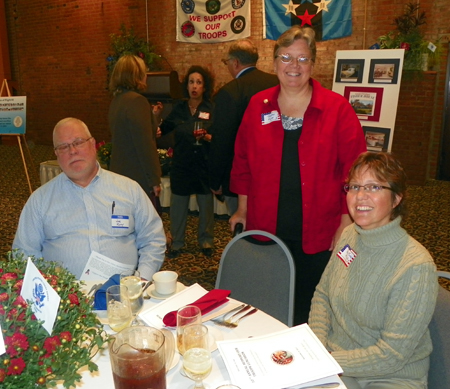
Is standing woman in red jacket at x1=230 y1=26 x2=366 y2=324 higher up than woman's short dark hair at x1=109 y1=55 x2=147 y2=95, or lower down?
lower down

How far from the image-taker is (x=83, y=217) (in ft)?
6.95

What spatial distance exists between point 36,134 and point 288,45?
35.3 ft

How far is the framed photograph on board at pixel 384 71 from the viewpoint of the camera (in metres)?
4.10

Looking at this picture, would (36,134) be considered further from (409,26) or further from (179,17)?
(409,26)

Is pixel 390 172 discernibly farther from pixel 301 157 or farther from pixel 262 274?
pixel 262 274

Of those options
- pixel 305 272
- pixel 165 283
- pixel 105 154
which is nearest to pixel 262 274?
pixel 305 272

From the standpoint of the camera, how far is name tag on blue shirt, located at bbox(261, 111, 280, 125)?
2226mm

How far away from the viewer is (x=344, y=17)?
668 cm

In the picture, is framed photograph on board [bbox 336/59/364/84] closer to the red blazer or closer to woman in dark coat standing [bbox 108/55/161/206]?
woman in dark coat standing [bbox 108/55/161/206]

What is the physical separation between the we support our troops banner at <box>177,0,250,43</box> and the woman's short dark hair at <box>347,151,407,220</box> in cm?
656

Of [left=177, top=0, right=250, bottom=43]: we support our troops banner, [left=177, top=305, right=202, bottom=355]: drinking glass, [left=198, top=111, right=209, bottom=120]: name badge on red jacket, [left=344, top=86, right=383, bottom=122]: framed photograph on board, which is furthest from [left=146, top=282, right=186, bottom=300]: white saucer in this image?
[left=177, top=0, right=250, bottom=43]: we support our troops banner

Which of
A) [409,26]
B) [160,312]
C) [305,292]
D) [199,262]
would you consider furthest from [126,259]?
[409,26]

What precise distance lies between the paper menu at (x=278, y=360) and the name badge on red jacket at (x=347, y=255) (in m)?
0.42

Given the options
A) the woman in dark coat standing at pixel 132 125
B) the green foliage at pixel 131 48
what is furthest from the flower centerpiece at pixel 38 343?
the green foliage at pixel 131 48
